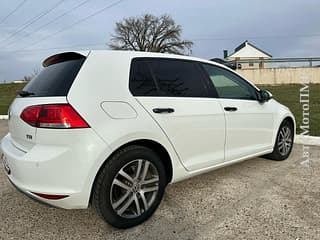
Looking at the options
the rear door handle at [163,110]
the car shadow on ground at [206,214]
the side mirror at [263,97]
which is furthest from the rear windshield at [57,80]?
the side mirror at [263,97]

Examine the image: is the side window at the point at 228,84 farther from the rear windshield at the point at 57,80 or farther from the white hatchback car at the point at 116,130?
the rear windshield at the point at 57,80

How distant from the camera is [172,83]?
2857mm

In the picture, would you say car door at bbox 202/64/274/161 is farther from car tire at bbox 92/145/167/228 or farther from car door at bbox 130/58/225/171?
car tire at bbox 92/145/167/228

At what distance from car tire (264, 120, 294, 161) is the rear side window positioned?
1.85 m

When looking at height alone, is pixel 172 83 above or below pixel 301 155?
above

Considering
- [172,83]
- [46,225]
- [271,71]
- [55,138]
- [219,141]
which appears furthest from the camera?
[271,71]

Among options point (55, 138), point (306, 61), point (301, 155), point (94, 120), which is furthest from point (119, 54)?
point (306, 61)

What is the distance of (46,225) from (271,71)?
3137cm

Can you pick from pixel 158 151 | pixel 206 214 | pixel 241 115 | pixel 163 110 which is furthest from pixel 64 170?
pixel 241 115

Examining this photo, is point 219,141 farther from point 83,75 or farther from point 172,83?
point 83,75

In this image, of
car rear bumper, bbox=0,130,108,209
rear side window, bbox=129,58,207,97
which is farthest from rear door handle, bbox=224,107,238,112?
car rear bumper, bbox=0,130,108,209

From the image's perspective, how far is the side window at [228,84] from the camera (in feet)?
10.9

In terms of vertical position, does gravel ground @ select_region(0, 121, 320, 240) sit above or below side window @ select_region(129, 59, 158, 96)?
below

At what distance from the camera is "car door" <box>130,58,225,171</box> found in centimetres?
262
